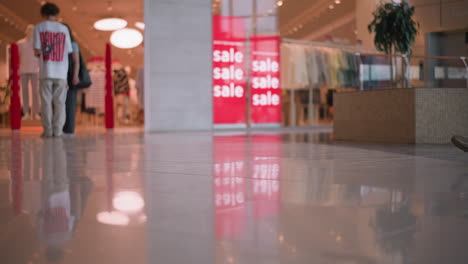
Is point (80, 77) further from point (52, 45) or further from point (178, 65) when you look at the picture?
point (178, 65)

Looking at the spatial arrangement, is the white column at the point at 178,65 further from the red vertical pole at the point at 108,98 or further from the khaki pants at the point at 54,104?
the khaki pants at the point at 54,104

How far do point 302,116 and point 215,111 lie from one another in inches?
92.5

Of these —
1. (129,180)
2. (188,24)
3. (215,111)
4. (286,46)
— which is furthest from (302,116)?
(129,180)

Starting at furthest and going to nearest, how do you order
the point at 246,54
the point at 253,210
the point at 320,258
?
1. the point at 246,54
2. the point at 253,210
3. the point at 320,258

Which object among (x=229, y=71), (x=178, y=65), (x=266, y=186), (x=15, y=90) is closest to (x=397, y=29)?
(x=178, y=65)

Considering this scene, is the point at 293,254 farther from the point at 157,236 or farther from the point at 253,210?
the point at 253,210

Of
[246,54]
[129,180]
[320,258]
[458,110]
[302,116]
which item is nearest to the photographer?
[320,258]

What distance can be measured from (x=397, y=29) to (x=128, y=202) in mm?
4990

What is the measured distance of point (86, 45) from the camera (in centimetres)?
1585

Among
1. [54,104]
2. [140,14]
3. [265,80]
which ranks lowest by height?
[54,104]

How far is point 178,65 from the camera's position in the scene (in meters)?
8.30

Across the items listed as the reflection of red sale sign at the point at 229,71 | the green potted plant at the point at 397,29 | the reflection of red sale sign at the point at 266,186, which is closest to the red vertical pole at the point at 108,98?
the reflection of red sale sign at the point at 229,71

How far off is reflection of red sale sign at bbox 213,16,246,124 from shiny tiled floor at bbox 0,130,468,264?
705cm

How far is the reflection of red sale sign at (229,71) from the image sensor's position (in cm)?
902
